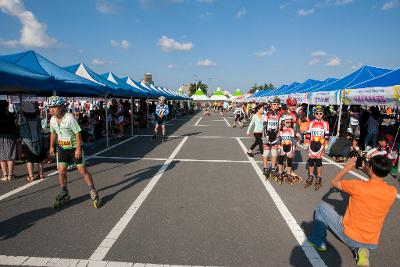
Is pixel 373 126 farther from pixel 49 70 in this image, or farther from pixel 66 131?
pixel 49 70

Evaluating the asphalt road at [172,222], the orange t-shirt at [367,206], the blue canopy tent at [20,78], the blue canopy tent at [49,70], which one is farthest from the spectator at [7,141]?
the orange t-shirt at [367,206]

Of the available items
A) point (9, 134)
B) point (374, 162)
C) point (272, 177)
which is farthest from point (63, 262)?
point (272, 177)

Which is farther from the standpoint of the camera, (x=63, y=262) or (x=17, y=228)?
(x=17, y=228)

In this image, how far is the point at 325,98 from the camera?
1138cm

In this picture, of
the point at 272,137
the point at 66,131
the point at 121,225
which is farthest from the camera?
the point at 272,137

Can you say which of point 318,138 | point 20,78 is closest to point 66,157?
point 20,78

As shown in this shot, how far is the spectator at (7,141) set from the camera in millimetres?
6316

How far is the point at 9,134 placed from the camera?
21.1 ft

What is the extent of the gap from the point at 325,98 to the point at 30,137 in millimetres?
10023

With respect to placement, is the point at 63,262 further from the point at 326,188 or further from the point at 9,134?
the point at 326,188

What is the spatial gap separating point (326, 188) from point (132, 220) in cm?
411

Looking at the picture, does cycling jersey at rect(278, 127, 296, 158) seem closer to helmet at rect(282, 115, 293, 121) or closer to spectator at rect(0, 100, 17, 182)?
helmet at rect(282, 115, 293, 121)

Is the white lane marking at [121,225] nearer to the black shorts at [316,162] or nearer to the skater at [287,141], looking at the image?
the skater at [287,141]

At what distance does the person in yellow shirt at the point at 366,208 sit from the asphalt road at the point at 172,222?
1.06 ft
